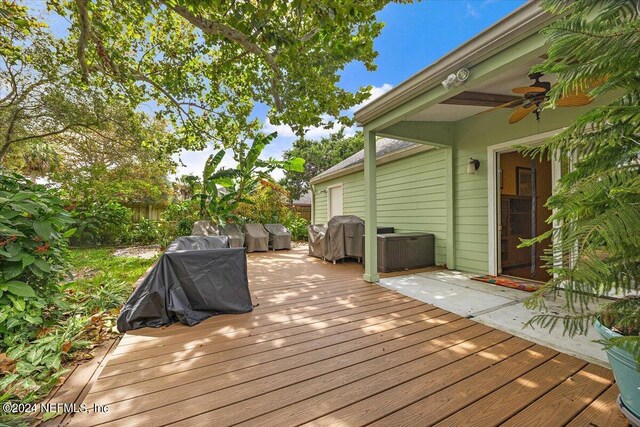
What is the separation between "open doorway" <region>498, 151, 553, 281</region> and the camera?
4.86 metres

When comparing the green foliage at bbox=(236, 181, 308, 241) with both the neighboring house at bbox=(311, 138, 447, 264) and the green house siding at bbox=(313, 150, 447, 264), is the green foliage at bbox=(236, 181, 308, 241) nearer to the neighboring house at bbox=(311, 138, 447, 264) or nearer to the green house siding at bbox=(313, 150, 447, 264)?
the neighboring house at bbox=(311, 138, 447, 264)

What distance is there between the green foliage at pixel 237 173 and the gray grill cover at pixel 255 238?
4.18 feet

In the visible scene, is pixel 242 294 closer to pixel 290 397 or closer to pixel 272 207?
pixel 290 397

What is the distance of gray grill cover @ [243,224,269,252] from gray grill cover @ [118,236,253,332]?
5.23m

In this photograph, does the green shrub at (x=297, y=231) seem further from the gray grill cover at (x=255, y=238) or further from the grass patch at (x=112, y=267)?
the grass patch at (x=112, y=267)

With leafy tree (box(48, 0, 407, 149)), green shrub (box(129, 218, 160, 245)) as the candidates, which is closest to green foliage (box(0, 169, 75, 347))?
leafy tree (box(48, 0, 407, 149))

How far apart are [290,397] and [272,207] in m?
8.61

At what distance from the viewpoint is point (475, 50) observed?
2.62 m

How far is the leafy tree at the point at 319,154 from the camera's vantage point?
21.8 meters

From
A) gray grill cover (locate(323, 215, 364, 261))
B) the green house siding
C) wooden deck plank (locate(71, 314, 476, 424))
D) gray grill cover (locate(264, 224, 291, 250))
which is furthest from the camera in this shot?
gray grill cover (locate(264, 224, 291, 250))

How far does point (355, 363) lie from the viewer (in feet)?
6.86

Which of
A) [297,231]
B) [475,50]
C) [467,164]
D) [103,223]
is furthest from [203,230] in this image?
[475,50]

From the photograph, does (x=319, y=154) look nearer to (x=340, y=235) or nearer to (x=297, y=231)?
(x=297, y=231)

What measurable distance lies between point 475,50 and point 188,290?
4067 mm
